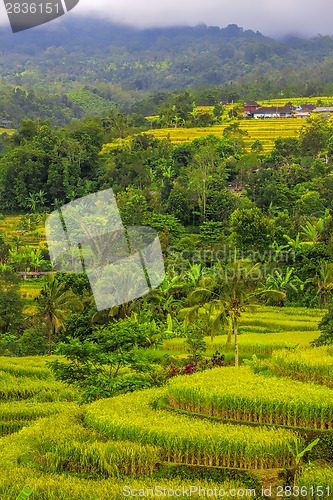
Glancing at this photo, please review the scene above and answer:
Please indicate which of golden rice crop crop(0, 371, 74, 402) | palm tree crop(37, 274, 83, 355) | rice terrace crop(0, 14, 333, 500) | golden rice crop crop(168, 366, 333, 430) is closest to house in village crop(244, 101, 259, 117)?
rice terrace crop(0, 14, 333, 500)

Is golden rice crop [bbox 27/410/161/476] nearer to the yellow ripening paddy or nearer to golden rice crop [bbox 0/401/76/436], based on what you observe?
golden rice crop [bbox 0/401/76/436]

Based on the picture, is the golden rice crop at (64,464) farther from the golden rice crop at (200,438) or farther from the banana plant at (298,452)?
the banana plant at (298,452)

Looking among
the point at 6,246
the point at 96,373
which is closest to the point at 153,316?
the point at 96,373

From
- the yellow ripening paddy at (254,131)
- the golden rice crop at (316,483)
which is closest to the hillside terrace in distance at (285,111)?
the yellow ripening paddy at (254,131)

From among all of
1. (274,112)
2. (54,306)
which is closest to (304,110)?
(274,112)

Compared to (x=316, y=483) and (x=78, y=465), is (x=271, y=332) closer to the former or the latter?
(x=78, y=465)

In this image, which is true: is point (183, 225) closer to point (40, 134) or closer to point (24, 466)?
point (40, 134)
